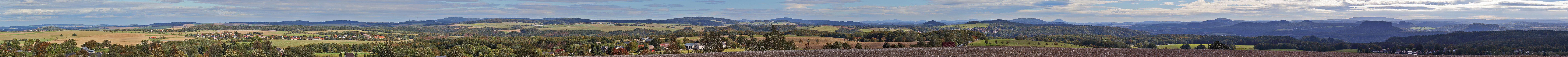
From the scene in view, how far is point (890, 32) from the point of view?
59.6m

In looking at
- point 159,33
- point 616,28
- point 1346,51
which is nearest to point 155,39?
point 159,33

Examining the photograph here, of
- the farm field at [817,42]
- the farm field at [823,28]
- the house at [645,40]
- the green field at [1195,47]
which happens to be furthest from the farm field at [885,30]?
the green field at [1195,47]

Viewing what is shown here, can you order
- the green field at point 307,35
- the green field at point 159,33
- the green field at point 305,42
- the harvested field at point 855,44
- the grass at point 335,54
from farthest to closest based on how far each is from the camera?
the green field at point 307,35 < the green field at point 159,33 < the green field at point 305,42 < the grass at point 335,54 < the harvested field at point 855,44

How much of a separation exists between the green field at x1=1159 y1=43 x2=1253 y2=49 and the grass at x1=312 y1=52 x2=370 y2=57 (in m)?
43.4

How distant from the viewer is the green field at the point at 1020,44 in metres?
44.3

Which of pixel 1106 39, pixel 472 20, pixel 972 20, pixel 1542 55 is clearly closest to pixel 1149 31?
pixel 972 20

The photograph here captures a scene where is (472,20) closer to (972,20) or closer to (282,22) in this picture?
(282,22)

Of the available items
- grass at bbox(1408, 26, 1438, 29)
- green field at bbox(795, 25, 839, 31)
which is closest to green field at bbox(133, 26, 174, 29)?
green field at bbox(795, 25, 839, 31)

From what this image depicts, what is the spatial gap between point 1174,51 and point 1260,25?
126 meters

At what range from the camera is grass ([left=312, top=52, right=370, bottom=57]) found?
44031 millimetres

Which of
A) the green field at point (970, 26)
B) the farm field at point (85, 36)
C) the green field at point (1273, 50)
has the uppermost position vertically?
the green field at point (970, 26)

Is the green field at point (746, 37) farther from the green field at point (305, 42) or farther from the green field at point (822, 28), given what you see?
the green field at point (305, 42)

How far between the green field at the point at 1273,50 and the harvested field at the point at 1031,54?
1.64 feet

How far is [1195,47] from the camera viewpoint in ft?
147
